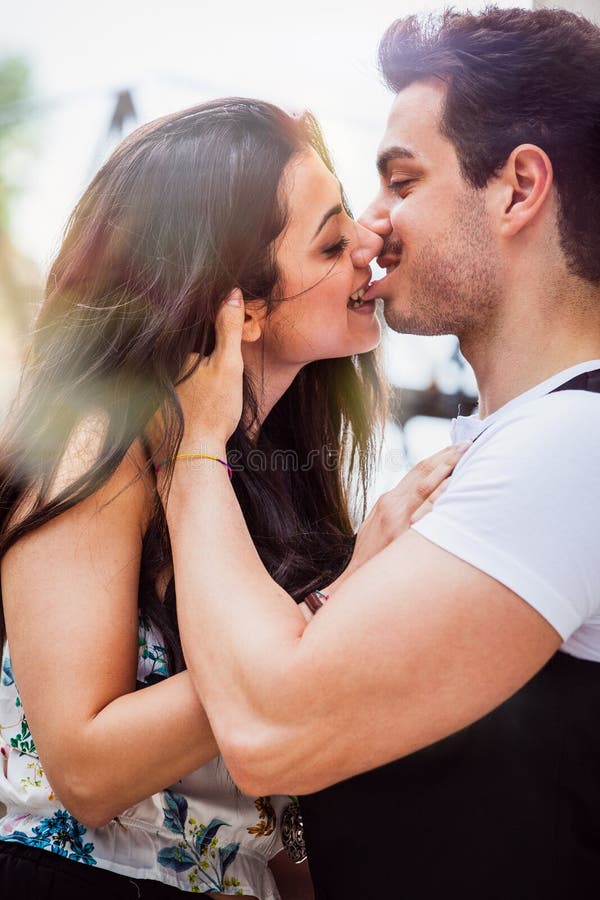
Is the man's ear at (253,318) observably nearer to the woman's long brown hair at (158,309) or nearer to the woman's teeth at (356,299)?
the woman's long brown hair at (158,309)

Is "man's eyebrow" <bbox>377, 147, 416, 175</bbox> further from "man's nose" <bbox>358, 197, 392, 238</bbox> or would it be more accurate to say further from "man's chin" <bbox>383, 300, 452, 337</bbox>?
"man's chin" <bbox>383, 300, 452, 337</bbox>

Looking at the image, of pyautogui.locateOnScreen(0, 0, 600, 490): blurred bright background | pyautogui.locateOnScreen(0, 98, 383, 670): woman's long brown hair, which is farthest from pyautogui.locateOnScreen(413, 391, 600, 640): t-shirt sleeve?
pyautogui.locateOnScreen(0, 0, 600, 490): blurred bright background

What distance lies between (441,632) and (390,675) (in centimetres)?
9

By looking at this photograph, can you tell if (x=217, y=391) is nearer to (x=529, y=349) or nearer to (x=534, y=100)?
(x=529, y=349)

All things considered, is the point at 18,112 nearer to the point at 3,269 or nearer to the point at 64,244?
the point at 3,269

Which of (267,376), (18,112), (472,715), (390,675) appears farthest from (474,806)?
(18,112)

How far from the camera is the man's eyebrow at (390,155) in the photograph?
2.07 metres

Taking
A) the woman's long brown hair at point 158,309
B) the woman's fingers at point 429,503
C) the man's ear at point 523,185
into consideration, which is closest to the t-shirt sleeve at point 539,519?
the woman's fingers at point 429,503

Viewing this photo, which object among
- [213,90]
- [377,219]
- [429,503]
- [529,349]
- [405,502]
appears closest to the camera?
[429,503]

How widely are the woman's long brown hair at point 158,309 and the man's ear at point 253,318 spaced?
0.09 feet

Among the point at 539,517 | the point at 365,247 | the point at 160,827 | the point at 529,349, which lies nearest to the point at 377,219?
the point at 365,247

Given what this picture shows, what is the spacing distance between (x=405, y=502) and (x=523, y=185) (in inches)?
31.5

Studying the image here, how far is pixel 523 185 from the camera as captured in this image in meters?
1.92

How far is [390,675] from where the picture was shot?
3.88 feet
